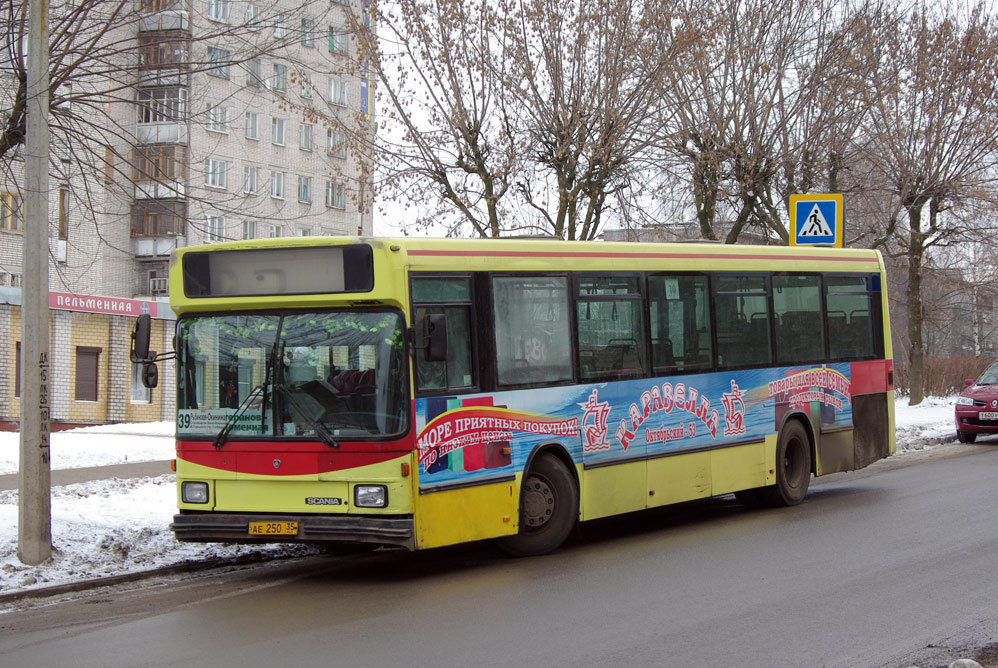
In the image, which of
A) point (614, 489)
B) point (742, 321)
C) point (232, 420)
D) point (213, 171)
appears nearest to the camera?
point (232, 420)

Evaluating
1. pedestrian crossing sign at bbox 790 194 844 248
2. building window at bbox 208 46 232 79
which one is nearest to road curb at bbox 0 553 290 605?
building window at bbox 208 46 232 79

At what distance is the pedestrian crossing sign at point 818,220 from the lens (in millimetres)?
18938

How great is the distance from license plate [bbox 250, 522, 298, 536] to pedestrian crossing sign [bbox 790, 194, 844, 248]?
1163 cm

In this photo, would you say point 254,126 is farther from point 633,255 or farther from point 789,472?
point 633,255

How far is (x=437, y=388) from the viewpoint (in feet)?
32.7

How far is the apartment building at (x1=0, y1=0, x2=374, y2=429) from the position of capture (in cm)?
1181

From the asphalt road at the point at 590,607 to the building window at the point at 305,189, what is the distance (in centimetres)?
4112

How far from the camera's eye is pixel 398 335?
971cm

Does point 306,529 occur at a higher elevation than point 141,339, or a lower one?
lower

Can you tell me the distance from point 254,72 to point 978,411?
1619cm

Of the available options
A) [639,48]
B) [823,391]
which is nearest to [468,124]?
[639,48]

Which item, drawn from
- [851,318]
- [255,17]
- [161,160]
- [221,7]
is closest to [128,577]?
[255,17]

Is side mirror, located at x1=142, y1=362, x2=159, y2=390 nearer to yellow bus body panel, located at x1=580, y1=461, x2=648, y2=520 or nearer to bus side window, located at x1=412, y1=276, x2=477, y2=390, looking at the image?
bus side window, located at x1=412, y1=276, x2=477, y2=390

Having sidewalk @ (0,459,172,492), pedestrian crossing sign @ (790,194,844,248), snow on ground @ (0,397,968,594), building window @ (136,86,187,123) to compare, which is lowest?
snow on ground @ (0,397,968,594)
